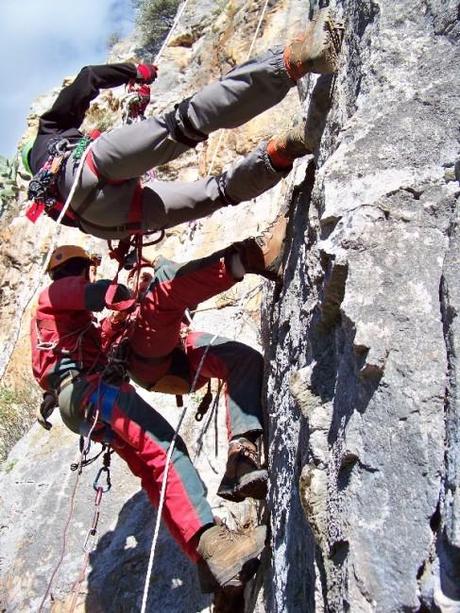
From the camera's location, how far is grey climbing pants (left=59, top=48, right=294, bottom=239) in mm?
3201

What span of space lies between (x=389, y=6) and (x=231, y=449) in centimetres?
219

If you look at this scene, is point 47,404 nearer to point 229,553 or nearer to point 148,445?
point 148,445

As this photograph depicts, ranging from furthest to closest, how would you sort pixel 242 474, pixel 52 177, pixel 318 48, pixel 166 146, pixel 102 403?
pixel 102 403, pixel 52 177, pixel 242 474, pixel 166 146, pixel 318 48

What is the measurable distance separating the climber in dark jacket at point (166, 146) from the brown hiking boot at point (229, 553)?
1.71 metres

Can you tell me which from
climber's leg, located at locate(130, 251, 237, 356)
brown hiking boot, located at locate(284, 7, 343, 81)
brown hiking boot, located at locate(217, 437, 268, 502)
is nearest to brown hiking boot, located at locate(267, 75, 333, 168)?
brown hiking boot, located at locate(284, 7, 343, 81)

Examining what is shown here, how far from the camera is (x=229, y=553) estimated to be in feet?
10.9

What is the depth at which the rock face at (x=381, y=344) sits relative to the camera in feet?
5.57

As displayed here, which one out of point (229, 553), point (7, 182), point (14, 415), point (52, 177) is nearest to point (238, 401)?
point (229, 553)

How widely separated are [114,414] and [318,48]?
2.19 meters

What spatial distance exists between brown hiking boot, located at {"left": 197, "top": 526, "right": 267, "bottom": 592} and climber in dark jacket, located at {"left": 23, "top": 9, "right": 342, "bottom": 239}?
5.61 feet

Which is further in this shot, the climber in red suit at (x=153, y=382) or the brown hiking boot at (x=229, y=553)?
the climber in red suit at (x=153, y=382)

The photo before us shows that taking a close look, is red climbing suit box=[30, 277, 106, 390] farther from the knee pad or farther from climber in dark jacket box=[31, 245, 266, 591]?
the knee pad

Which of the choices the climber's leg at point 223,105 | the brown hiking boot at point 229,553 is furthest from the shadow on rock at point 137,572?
the climber's leg at point 223,105

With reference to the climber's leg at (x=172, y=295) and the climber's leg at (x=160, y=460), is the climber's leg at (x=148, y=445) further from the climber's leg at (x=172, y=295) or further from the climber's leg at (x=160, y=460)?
the climber's leg at (x=172, y=295)
